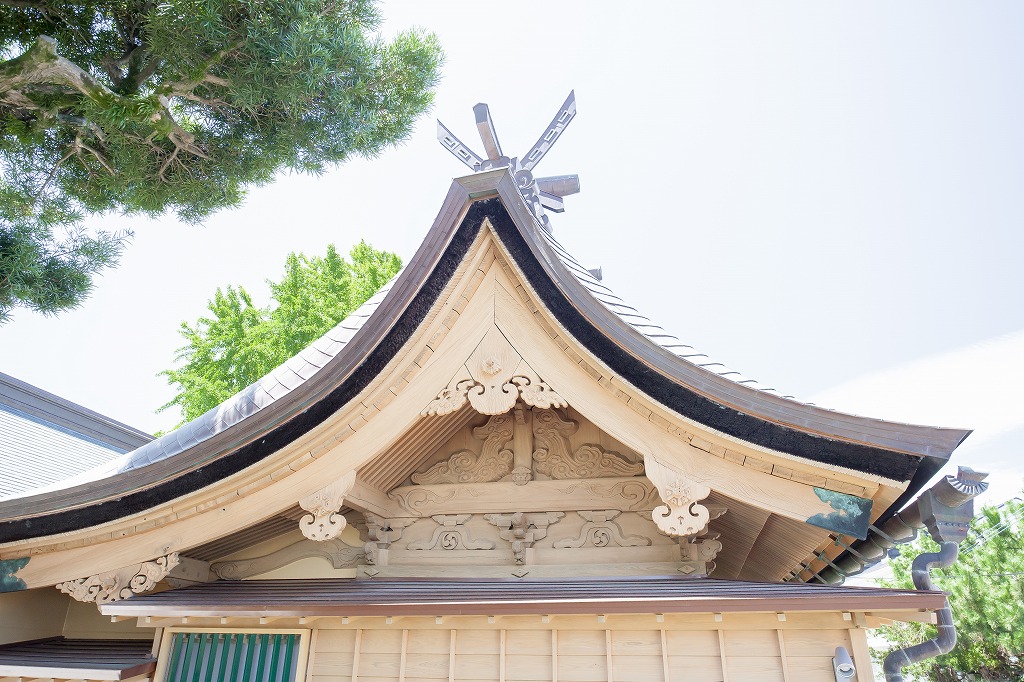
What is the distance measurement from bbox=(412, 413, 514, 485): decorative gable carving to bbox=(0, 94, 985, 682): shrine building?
0.02 m

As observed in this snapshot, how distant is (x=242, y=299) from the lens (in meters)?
19.8

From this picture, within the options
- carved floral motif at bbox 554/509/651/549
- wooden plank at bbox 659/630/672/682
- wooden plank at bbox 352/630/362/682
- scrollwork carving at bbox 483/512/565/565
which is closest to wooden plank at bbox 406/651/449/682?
wooden plank at bbox 352/630/362/682

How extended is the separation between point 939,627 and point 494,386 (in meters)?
2.67

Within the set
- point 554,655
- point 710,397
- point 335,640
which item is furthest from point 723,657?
point 335,640

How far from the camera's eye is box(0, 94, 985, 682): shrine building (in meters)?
3.25

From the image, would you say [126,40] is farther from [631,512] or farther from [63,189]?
[631,512]

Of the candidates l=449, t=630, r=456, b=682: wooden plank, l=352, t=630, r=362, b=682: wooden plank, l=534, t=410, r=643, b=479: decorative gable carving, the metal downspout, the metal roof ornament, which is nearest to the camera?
the metal downspout

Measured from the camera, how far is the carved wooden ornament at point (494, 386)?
12.3 ft

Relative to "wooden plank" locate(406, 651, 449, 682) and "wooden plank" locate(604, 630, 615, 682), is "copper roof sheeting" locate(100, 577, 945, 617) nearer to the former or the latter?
"wooden plank" locate(604, 630, 615, 682)

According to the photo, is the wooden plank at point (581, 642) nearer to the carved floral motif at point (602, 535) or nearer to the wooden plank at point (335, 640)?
the carved floral motif at point (602, 535)

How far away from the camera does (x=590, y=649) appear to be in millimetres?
3477

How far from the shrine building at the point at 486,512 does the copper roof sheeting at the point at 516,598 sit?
19 millimetres

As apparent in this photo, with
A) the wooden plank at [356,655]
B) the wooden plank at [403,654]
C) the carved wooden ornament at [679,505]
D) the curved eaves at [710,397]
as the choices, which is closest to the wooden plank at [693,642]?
the carved wooden ornament at [679,505]

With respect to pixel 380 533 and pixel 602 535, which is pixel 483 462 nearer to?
pixel 380 533
